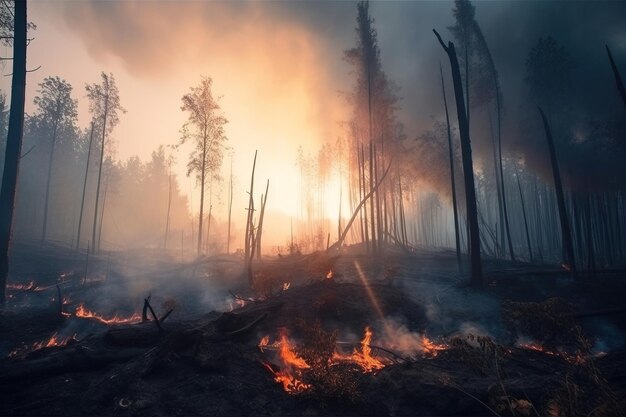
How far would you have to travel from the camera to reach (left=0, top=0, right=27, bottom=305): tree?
32.7 feet

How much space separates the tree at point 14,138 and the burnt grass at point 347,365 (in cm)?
211

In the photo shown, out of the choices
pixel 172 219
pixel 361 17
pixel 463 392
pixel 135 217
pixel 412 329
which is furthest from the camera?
pixel 172 219

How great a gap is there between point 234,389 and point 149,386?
4.97 ft

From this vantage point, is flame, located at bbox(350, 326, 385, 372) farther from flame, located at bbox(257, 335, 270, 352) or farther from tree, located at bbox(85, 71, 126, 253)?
tree, located at bbox(85, 71, 126, 253)

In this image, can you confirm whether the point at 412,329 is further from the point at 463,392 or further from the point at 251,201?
the point at 251,201

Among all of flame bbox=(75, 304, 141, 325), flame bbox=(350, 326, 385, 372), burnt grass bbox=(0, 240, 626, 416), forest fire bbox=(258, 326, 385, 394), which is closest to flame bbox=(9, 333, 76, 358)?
burnt grass bbox=(0, 240, 626, 416)

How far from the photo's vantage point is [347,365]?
25.0ft

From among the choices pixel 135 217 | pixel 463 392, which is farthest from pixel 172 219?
pixel 463 392

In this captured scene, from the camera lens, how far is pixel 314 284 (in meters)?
12.9

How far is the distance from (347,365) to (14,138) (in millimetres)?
13277

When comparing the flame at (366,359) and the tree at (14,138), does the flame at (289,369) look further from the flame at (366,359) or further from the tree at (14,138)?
the tree at (14,138)

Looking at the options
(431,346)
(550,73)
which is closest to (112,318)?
(431,346)

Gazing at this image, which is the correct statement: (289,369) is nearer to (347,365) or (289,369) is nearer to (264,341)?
(347,365)

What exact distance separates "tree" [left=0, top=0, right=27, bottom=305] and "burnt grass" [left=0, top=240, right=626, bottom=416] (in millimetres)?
2109
